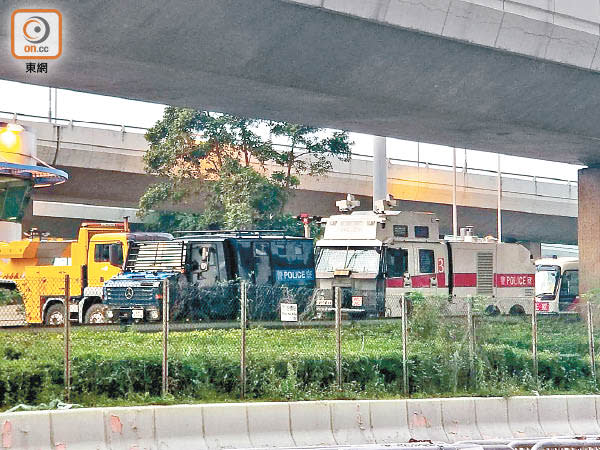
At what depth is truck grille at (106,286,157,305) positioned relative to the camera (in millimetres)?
28688

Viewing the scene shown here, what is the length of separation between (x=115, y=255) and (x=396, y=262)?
7959mm

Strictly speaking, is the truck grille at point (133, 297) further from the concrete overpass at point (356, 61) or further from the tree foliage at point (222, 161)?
the tree foliage at point (222, 161)

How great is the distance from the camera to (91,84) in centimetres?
2533

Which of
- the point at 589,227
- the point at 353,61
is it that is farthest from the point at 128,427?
the point at 589,227

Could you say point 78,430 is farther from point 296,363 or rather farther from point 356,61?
point 356,61

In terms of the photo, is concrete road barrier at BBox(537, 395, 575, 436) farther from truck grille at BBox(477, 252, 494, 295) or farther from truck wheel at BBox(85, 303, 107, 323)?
truck grille at BBox(477, 252, 494, 295)

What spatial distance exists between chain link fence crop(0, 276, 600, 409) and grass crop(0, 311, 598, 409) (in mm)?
21

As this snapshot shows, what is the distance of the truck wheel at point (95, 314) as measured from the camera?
102ft

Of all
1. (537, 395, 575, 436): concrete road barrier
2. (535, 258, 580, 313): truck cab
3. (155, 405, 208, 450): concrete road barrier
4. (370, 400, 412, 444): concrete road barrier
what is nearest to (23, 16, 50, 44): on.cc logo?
(155, 405, 208, 450): concrete road barrier

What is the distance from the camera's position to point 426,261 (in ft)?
116

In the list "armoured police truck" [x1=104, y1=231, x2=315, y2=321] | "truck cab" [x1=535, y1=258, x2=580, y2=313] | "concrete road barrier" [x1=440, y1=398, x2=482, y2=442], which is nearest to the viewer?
"concrete road barrier" [x1=440, y1=398, x2=482, y2=442]

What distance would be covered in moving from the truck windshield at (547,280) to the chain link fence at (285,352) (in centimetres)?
2394

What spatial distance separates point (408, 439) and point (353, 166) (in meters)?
42.5

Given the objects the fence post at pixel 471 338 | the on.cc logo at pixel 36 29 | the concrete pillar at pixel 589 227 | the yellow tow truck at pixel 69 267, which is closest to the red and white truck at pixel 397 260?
the concrete pillar at pixel 589 227
